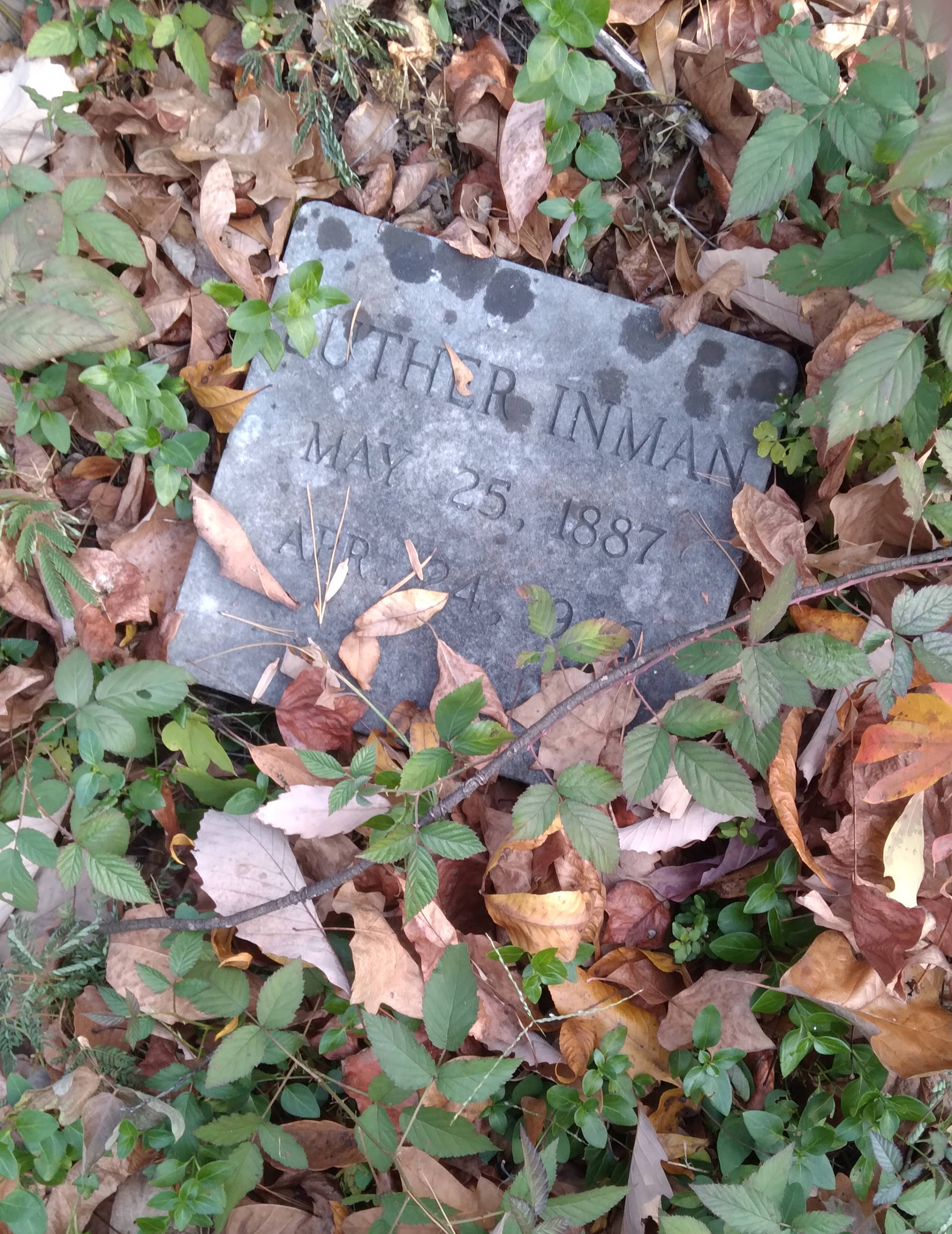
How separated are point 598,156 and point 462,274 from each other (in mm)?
392

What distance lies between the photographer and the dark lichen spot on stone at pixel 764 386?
197cm

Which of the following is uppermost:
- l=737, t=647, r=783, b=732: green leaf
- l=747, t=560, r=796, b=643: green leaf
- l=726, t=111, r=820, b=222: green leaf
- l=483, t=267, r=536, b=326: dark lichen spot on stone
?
l=726, t=111, r=820, b=222: green leaf

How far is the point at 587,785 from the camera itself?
5.01 ft

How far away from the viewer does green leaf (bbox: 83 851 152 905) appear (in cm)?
162

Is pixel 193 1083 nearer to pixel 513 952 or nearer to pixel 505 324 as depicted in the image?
pixel 513 952

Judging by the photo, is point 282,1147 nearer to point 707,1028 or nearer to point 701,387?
point 707,1028

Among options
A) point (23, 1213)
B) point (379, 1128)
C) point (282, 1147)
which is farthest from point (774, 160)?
point (23, 1213)

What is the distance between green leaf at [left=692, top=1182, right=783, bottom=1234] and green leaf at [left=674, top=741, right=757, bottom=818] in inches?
23.0

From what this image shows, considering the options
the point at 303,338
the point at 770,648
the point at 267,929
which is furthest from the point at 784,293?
the point at 267,929

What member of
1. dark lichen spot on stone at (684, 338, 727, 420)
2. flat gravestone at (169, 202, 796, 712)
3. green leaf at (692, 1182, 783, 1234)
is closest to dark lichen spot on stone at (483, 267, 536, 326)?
flat gravestone at (169, 202, 796, 712)

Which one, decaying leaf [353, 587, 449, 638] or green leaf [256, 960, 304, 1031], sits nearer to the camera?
green leaf [256, 960, 304, 1031]

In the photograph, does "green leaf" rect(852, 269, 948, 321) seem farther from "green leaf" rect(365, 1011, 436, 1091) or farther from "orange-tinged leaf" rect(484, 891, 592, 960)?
"green leaf" rect(365, 1011, 436, 1091)

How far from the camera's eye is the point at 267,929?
68.0 inches

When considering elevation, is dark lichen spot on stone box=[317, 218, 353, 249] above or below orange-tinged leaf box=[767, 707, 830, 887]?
above
